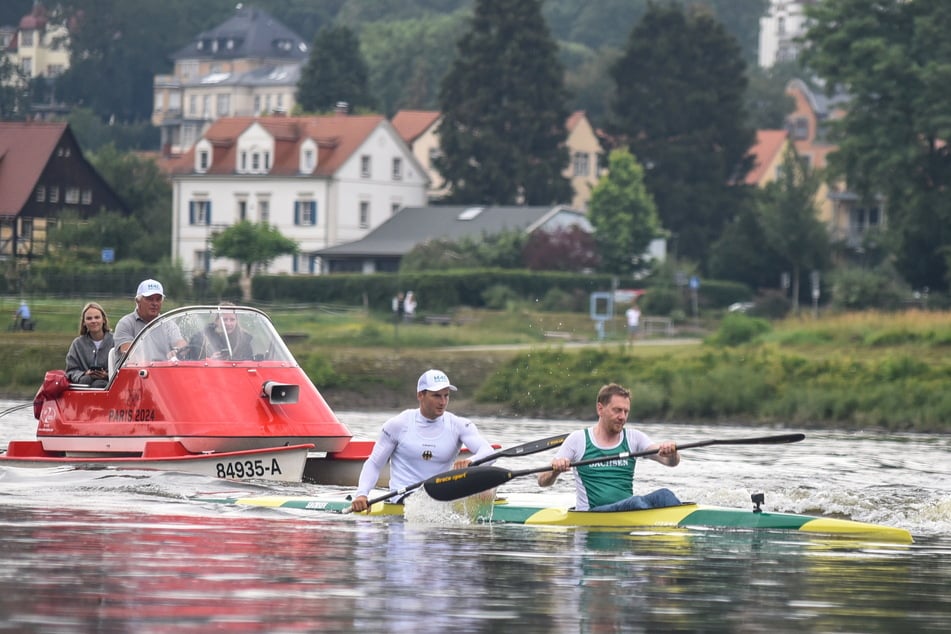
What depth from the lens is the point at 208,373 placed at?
70.4 ft

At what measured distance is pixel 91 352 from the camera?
22.2 m

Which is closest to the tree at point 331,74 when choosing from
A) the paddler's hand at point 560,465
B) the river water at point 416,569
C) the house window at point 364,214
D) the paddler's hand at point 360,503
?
the house window at point 364,214


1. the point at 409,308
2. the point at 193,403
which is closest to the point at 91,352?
the point at 193,403

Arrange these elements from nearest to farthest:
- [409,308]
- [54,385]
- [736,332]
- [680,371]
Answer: [54,385]
[680,371]
[736,332]
[409,308]

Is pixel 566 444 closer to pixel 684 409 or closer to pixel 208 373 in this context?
pixel 208 373

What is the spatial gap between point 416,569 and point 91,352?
31.2 feet

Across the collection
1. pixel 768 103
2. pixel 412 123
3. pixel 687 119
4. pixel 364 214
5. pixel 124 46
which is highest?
pixel 124 46

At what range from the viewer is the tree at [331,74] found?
121312mm

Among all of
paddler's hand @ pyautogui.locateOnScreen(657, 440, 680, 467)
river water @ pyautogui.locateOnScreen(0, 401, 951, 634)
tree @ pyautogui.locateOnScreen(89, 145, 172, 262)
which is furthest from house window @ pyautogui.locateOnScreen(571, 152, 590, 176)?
paddler's hand @ pyautogui.locateOnScreen(657, 440, 680, 467)

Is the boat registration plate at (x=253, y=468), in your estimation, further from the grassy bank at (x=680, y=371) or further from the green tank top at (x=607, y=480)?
the grassy bank at (x=680, y=371)

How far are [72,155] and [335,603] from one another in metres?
79.1

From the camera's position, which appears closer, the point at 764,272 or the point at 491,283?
the point at 491,283

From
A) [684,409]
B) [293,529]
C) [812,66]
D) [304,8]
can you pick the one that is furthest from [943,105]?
[304,8]

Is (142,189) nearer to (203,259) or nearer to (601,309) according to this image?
(203,259)
